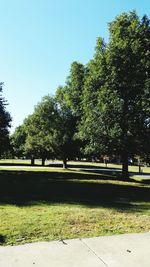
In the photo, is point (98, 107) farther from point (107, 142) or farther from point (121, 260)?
point (121, 260)

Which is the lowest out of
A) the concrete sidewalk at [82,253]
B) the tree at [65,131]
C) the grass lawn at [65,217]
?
the concrete sidewalk at [82,253]

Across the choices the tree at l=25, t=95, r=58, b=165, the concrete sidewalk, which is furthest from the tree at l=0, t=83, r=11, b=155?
the concrete sidewalk

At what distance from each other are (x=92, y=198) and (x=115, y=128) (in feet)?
39.0

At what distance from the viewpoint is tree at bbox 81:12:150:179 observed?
2462 cm

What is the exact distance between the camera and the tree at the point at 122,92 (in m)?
24.6

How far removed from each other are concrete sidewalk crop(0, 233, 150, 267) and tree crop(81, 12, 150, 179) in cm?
1804

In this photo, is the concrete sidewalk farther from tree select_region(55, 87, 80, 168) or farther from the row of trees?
tree select_region(55, 87, 80, 168)

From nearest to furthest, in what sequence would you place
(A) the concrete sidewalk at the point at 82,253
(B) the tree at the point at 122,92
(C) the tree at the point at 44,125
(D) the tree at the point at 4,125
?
(A) the concrete sidewalk at the point at 82,253, (B) the tree at the point at 122,92, (D) the tree at the point at 4,125, (C) the tree at the point at 44,125

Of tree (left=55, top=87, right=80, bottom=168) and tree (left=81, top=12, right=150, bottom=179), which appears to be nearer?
tree (left=81, top=12, right=150, bottom=179)

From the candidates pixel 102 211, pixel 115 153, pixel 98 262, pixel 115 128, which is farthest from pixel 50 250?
pixel 115 153

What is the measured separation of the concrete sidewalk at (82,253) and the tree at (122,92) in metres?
18.0

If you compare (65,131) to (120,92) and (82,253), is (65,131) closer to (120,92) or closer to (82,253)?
(120,92)

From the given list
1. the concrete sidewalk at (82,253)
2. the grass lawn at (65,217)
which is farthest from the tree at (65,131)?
the concrete sidewalk at (82,253)

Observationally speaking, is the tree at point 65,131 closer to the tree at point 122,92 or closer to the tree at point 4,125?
the tree at point 4,125
